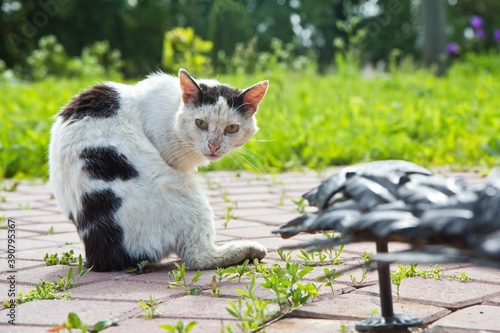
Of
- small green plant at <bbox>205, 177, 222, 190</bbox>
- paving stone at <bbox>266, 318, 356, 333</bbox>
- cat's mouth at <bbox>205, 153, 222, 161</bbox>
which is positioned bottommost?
paving stone at <bbox>266, 318, 356, 333</bbox>

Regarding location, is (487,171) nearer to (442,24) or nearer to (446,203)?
(446,203)

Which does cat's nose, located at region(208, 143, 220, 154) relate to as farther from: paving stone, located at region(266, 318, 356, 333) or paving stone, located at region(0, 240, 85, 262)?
paving stone, located at region(266, 318, 356, 333)

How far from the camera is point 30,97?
35.2 feet

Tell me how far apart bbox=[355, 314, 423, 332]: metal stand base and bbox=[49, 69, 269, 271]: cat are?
1.08 metres

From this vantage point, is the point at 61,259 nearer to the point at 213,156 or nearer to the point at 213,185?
the point at 213,156

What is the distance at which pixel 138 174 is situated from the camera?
10.5ft

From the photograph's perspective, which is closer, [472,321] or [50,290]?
[472,321]

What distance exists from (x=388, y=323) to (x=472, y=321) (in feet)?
1.18

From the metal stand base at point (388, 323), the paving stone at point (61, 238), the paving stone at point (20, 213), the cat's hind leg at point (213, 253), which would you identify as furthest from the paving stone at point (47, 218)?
the metal stand base at point (388, 323)

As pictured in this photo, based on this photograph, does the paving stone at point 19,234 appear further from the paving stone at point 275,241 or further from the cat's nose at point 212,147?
the paving stone at point 275,241

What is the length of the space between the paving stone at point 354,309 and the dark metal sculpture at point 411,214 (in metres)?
0.44

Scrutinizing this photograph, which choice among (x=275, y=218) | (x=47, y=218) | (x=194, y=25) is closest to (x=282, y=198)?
(x=275, y=218)

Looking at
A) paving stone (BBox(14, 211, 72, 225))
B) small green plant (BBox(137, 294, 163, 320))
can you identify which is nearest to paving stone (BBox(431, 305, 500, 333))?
small green plant (BBox(137, 294, 163, 320))

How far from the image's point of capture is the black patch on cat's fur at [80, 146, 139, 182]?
3.18 m
